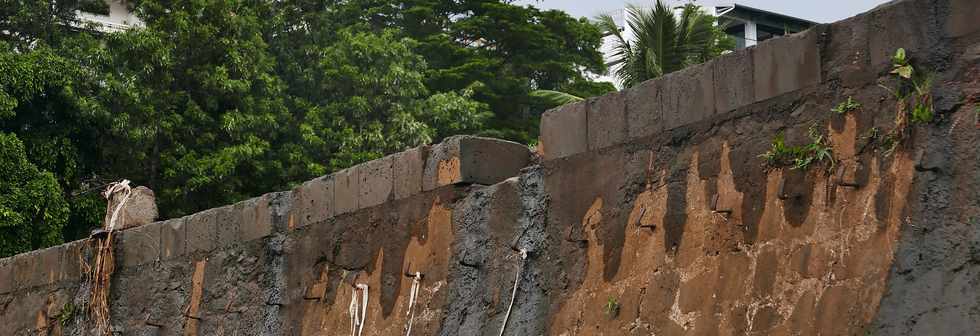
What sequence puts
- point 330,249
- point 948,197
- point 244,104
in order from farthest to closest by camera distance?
point 244,104, point 330,249, point 948,197

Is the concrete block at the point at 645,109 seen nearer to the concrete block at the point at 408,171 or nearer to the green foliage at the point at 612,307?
the green foliage at the point at 612,307

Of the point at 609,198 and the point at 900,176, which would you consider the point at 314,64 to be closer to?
the point at 609,198

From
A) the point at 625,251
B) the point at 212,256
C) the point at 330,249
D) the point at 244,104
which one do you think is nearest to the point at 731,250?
the point at 625,251

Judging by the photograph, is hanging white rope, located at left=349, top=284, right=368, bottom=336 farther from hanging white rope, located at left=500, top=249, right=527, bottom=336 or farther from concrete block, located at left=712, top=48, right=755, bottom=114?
concrete block, located at left=712, top=48, right=755, bottom=114

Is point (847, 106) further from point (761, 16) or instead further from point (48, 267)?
point (761, 16)

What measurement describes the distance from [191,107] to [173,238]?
11.6 m

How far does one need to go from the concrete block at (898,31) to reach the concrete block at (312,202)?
11.7ft

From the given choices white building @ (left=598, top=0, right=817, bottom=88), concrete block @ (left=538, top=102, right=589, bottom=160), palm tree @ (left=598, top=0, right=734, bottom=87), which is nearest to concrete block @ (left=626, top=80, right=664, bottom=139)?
concrete block @ (left=538, top=102, right=589, bottom=160)

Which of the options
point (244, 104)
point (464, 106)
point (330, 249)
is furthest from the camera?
point (464, 106)

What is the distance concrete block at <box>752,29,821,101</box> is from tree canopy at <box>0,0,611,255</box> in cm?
1410

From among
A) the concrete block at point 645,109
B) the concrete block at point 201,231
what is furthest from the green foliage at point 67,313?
the concrete block at point 645,109

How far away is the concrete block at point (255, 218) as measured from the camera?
311 inches

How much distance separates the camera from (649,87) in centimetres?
561

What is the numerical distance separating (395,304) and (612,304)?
1.63m
